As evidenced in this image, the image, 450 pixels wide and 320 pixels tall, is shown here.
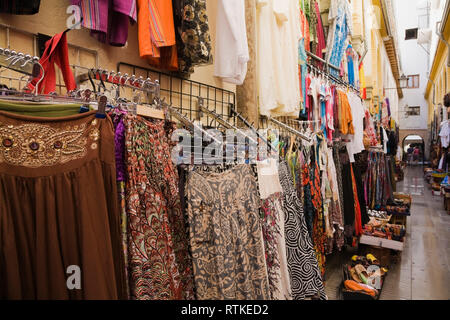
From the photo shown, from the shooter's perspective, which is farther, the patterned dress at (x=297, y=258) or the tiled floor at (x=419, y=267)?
the tiled floor at (x=419, y=267)

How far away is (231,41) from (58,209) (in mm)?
1387

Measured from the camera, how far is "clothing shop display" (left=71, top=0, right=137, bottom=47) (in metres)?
1.09

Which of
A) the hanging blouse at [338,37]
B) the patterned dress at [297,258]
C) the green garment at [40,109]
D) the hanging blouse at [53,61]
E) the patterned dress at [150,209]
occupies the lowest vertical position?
the patterned dress at [297,258]

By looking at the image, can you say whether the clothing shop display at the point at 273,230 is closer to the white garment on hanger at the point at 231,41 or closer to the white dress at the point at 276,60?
the white garment on hanger at the point at 231,41

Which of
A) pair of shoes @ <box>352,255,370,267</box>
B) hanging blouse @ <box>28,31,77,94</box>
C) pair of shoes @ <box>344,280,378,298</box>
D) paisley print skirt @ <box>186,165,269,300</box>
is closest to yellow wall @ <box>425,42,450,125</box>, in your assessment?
pair of shoes @ <box>352,255,370,267</box>

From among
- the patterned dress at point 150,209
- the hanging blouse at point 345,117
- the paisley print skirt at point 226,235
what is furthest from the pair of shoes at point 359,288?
the patterned dress at point 150,209

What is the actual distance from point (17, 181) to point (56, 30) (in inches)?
30.9

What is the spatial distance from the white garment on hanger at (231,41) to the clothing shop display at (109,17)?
0.68 m

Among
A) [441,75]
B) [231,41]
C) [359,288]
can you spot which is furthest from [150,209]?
[441,75]

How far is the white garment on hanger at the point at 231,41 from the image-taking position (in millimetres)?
1742

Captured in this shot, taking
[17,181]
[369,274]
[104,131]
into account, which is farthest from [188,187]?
[369,274]

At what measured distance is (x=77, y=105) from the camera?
0.90 metres
